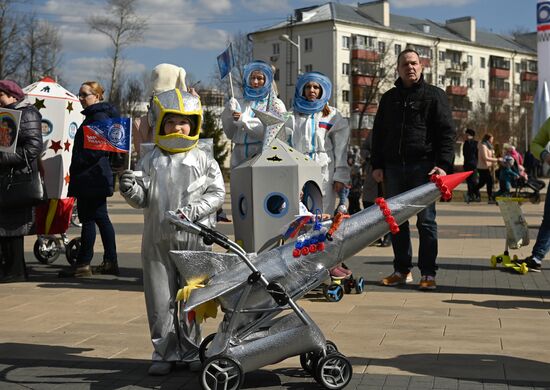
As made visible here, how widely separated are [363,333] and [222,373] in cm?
191

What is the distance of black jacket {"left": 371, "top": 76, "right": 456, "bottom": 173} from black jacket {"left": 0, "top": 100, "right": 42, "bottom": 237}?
3591 millimetres

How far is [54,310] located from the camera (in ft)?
24.3

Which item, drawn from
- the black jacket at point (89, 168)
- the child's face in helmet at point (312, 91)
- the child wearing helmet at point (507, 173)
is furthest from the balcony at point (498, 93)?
the child's face in helmet at point (312, 91)

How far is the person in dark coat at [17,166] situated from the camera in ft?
28.8

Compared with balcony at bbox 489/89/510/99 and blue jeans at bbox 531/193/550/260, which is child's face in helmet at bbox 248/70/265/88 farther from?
balcony at bbox 489/89/510/99

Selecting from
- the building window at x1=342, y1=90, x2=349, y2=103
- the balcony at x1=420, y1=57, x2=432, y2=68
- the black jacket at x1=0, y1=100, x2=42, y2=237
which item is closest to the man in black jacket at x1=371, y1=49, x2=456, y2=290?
the black jacket at x1=0, y1=100, x2=42, y2=237

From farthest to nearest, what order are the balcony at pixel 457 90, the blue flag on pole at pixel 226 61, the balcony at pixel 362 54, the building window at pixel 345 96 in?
Result: the balcony at pixel 457 90 → the building window at pixel 345 96 → the balcony at pixel 362 54 → the blue flag on pole at pixel 226 61

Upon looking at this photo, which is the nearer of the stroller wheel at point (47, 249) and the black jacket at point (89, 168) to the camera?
the black jacket at point (89, 168)

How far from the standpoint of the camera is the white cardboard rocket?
33.4 feet

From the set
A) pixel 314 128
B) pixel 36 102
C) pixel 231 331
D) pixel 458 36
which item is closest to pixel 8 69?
pixel 36 102

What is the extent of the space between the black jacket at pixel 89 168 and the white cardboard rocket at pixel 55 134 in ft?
3.26

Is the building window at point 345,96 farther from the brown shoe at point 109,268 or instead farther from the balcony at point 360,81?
the brown shoe at point 109,268

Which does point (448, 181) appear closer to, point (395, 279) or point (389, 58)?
point (395, 279)

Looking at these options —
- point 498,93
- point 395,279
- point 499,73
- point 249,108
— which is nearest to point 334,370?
point 395,279
